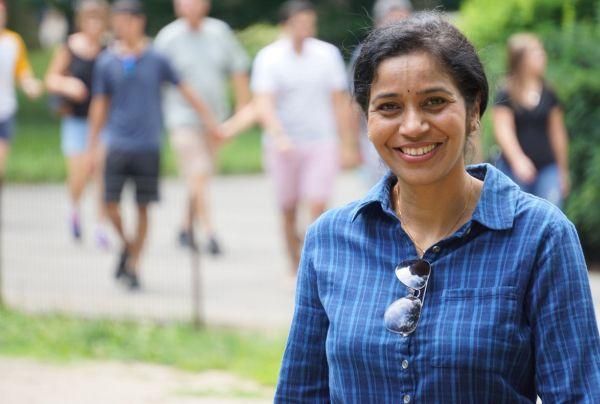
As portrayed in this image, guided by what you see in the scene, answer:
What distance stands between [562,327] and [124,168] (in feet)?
25.9

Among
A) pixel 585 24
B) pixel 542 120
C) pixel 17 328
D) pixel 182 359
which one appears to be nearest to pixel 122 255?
pixel 17 328

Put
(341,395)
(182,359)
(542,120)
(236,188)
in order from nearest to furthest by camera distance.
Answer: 1. (341,395)
2. (182,359)
3. (542,120)
4. (236,188)

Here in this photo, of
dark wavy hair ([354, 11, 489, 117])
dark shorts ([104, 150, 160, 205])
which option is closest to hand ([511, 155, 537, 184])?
dark shorts ([104, 150, 160, 205])

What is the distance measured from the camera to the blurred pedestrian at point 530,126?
9.33 meters

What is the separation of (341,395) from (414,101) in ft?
2.10

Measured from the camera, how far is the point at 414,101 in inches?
111

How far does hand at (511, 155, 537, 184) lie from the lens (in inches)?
366

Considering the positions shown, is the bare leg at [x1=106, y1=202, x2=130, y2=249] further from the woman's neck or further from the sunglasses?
the sunglasses

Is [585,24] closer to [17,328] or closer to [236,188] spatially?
[17,328]

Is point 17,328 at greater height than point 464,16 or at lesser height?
lesser

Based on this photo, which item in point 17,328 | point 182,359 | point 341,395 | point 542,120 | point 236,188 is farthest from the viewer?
point 236,188

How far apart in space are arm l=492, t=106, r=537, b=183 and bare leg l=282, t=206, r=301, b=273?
5.65 ft

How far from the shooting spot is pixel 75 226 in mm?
11445

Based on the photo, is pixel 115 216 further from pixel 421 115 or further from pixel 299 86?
pixel 421 115
